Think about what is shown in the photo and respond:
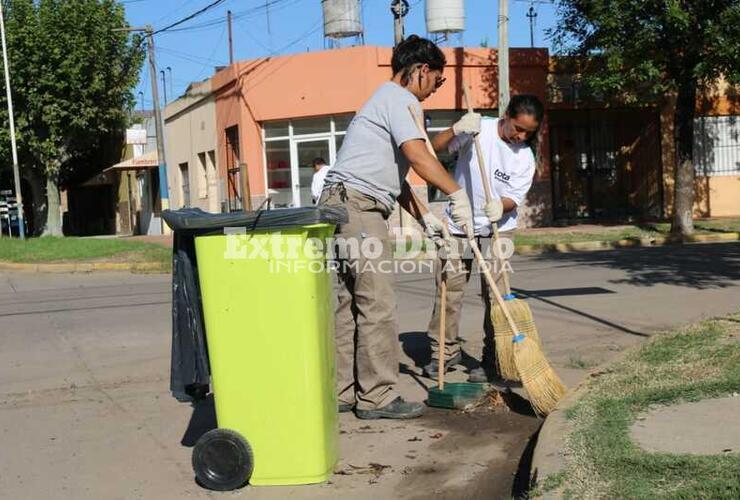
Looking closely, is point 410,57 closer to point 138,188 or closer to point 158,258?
point 158,258

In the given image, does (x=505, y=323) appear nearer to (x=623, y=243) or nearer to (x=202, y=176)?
(x=623, y=243)

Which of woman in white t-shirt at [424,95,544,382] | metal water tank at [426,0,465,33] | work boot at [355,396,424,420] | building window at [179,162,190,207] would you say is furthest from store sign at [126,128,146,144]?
work boot at [355,396,424,420]

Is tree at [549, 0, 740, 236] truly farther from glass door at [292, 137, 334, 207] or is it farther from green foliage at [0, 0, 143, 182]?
green foliage at [0, 0, 143, 182]

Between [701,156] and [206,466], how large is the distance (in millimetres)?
20342

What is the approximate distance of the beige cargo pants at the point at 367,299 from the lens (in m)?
4.80

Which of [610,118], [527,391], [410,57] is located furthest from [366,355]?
[610,118]

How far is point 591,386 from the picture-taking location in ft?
16.7

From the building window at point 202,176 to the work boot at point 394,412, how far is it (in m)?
21.7

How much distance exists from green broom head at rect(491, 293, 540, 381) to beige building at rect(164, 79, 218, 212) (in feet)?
63.1

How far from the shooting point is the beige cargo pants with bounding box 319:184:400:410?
4797 millimetres

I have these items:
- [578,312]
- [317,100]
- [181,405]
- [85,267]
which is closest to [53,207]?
[317,100]

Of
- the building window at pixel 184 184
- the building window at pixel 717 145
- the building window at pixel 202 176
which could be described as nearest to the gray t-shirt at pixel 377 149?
the building window at pixel 717 145

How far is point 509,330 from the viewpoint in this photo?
17.9 feet

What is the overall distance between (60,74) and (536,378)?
28.4 m
